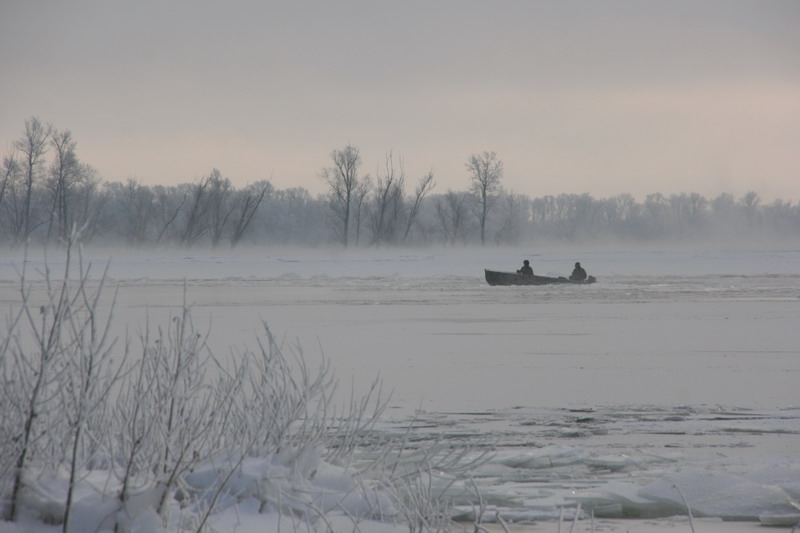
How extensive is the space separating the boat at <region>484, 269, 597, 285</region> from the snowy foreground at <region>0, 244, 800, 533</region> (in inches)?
133

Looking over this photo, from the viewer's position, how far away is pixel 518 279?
121 ft

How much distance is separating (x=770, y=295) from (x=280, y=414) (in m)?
25.5

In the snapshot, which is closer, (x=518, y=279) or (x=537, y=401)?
(x=537, y=401)

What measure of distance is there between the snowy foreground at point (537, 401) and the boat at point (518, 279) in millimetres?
3366

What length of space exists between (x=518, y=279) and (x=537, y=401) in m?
26.1

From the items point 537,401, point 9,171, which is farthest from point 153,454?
point 9,171

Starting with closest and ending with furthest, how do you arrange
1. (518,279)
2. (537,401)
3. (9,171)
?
(537,401), (518,279), (9,171)

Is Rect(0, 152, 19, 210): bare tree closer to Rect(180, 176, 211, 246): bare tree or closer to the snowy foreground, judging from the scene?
Rect(180, 176, 211, 246): bare tree

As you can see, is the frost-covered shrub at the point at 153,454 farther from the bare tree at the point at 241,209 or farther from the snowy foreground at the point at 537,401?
the bare tree at the point at 241,209

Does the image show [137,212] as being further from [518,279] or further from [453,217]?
[518,279]

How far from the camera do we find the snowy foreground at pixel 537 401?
18.5 feet

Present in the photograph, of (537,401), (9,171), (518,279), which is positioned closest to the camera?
(537,401)

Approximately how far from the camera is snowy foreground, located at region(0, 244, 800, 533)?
5652mm

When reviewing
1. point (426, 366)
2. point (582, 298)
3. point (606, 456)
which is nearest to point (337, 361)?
point (426, 366)
